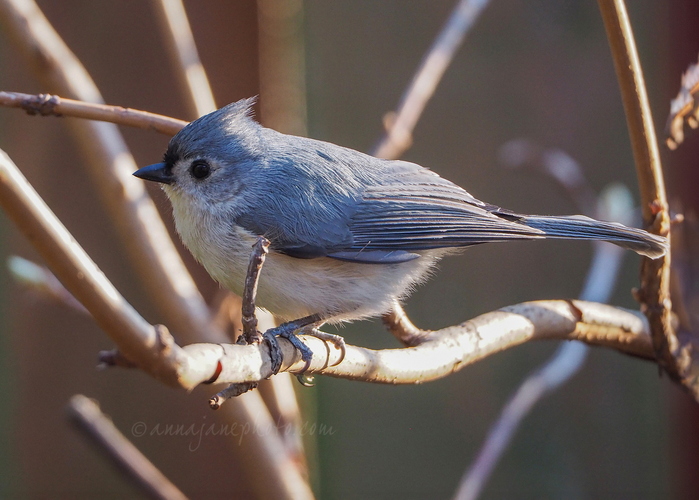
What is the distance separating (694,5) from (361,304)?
7.57 ft

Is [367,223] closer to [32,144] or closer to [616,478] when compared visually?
[32,144]

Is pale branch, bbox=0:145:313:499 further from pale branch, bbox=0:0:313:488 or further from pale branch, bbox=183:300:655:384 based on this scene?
pale branch, bbox=0:0:313:488

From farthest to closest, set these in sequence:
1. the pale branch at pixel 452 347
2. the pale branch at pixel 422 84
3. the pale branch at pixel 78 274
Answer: the pale branch at pixel 422 84
the pale branch at pixel 452 347
the pale branch at pixel 78 274

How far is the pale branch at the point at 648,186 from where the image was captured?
1.24 meters

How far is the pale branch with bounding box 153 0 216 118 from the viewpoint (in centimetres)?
165

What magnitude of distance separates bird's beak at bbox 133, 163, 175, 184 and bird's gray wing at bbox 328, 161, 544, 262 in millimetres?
460

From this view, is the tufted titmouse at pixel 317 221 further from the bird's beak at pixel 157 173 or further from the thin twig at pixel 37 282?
the thin twig at pixel 37 282

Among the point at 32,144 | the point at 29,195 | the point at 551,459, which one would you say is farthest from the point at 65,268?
the point at 551,459

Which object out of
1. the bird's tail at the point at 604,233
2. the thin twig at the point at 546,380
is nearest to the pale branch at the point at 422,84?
the bird's tail at the point at 604,233

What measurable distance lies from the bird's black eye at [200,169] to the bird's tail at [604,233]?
79 cm

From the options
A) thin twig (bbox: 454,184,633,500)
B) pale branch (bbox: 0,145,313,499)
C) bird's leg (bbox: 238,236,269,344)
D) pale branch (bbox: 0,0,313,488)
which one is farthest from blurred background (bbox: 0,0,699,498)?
pale branch (bbox: 0,145,313,499)

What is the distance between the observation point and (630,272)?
114 inches

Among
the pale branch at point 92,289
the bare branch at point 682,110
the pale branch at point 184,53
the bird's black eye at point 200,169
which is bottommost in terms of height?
the pale branch at point 92,289

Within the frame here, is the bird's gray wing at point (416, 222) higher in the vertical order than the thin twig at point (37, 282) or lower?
lower
